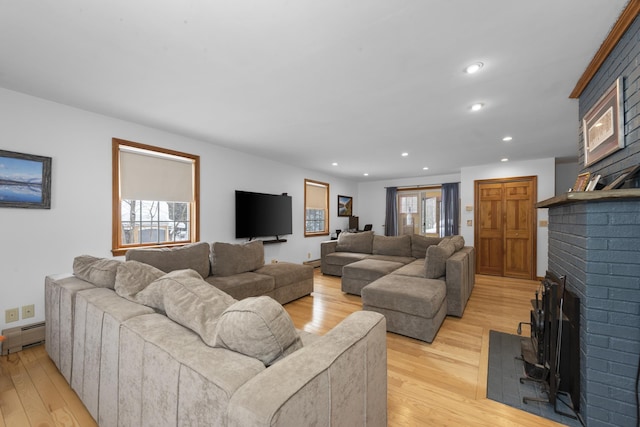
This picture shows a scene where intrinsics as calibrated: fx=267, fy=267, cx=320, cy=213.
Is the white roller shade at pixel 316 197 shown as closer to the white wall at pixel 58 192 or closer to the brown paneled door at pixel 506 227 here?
the white wall at pixel 58 192

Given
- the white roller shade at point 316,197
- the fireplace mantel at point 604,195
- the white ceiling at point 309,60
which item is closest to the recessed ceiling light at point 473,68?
the white ceiling at point 309,60

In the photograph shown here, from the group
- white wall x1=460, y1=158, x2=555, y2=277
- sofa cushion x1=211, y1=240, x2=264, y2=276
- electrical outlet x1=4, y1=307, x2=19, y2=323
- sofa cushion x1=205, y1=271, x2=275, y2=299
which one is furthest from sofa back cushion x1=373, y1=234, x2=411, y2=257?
electrical outlet x1=4, y1=307, x2=19, y2=323

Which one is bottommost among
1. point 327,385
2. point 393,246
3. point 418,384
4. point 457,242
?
point 418,384

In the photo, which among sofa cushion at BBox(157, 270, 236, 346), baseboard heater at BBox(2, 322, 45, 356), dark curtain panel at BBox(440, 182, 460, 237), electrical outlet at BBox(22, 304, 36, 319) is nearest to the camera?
sofa cushion at BBox(157, 270, 236, 346)

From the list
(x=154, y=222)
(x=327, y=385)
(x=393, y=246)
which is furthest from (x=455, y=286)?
(x=154, y=222)

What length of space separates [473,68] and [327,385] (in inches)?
91.3

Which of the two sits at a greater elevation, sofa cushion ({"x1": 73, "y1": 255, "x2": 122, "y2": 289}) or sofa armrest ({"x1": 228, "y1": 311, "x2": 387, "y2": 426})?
sofa cushion ({"x1": 73, "y1": 255, "x2": 122, "y2": 289})

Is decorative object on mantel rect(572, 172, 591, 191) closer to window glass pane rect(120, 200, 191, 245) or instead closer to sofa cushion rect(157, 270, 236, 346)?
sofa cushion rect(157, 270, 236, 346)

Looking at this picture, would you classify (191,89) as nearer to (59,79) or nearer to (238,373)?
(59,79)

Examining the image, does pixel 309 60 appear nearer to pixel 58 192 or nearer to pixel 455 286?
pixel 58 192

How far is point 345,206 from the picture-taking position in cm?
779

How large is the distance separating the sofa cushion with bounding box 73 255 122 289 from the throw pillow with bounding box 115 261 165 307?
0.64 feet

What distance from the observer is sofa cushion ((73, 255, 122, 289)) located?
5.96ft

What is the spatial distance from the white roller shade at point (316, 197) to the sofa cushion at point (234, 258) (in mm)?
2643
